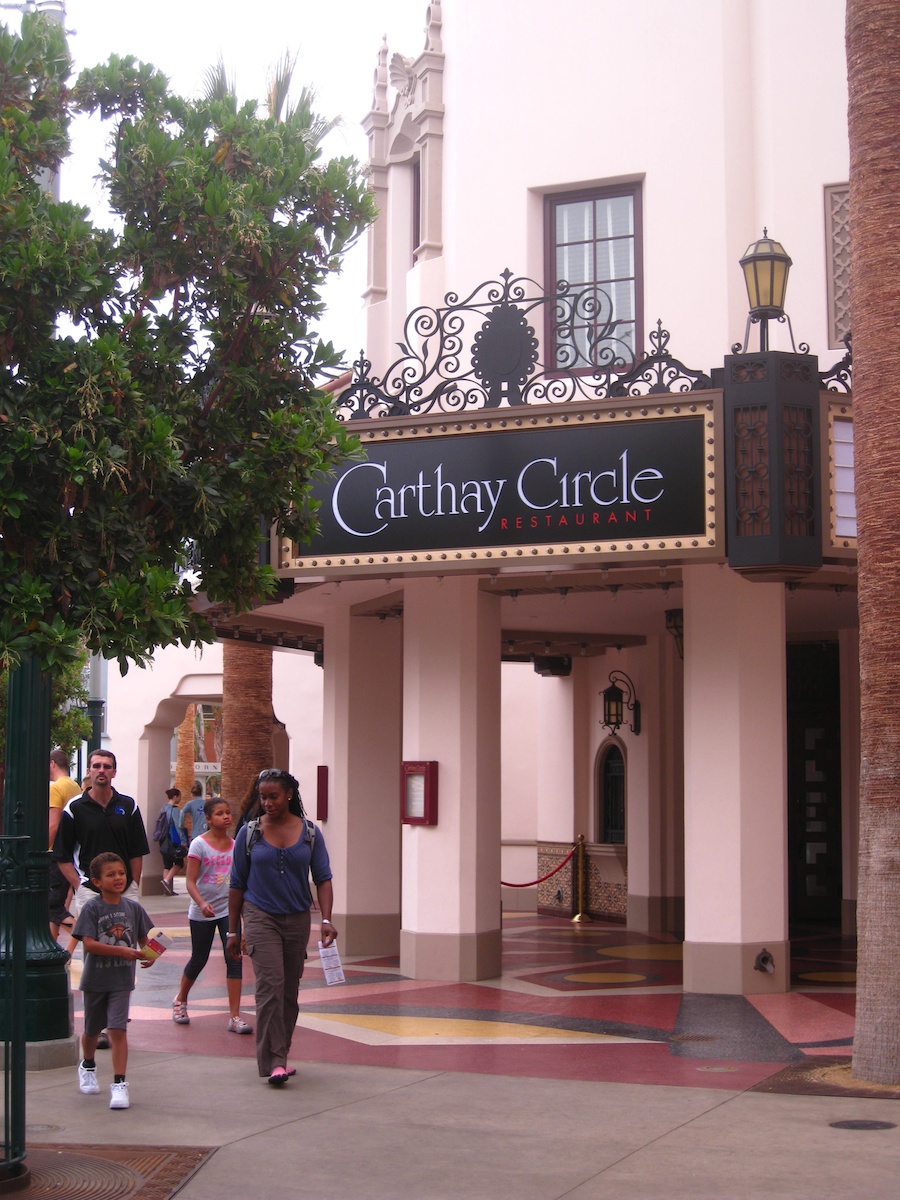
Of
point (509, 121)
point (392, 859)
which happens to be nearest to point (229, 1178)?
point (392, 859)

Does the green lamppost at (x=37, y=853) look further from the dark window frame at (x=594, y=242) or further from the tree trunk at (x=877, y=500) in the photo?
the dark window frame at (x=594, y=242)

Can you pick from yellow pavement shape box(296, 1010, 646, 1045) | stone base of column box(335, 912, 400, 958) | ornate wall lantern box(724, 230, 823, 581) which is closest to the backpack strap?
yellow pavement shape box(296, 1010, 646, 1045)

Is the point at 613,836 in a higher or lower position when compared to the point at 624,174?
lower

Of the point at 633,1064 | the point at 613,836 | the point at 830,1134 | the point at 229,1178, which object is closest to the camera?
the point at 229,1178

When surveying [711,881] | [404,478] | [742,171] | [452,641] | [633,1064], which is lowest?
[633,1064]

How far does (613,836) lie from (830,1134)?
44.0 ft

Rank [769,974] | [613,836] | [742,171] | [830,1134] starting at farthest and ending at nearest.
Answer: [613,836] < [742,171] < [769,974] < [830,1134]

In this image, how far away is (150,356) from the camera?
25.3 feet

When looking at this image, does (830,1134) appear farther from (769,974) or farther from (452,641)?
(452,641)

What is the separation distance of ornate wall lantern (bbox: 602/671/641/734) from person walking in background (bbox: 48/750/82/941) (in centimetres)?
799

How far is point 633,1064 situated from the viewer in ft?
32.0

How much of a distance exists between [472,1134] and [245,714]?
1339 centimetres

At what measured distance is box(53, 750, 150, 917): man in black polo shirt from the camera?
32.8 feet

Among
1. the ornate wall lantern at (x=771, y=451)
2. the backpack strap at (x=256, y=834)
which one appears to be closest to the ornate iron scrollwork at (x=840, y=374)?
the ornate wall lantern at (x=771, y=451)
